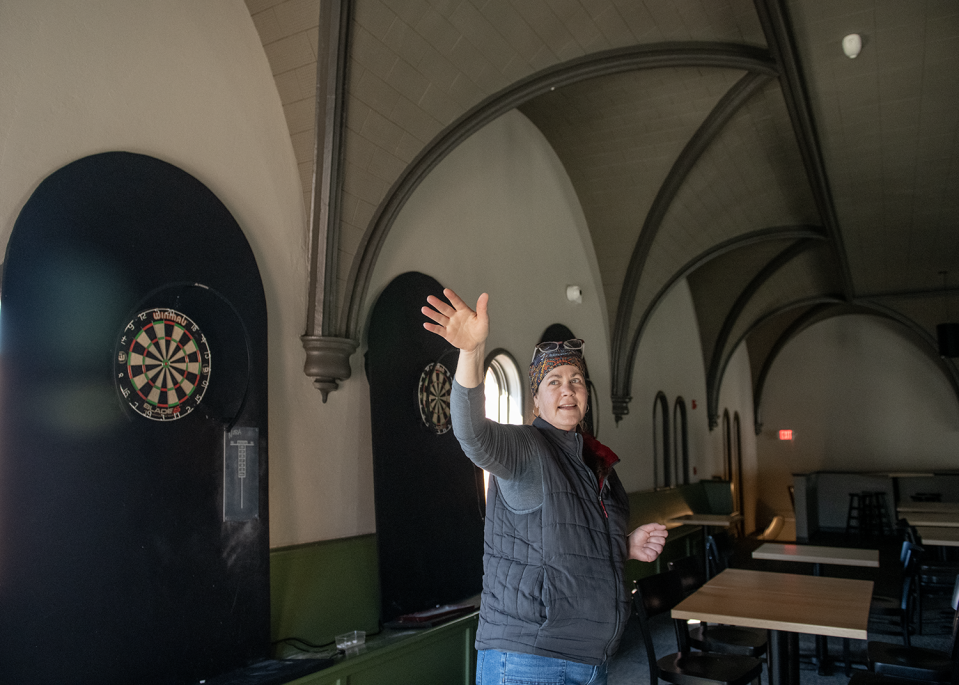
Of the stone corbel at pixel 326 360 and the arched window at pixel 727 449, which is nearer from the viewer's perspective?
the stone corbel at pixel 326 360

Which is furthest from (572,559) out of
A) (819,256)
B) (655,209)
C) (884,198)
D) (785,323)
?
(785,323)

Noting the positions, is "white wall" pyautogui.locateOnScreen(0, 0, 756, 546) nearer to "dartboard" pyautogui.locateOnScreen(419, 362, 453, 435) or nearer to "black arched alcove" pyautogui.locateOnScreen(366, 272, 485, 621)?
"black arched alcove" pyautogui.locateOnScreen(366, 272, 485, 621)

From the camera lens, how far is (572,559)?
210cm

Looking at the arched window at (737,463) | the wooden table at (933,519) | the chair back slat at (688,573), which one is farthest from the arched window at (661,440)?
the chair back slat at (688,573)

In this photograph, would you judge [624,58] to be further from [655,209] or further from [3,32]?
[3,32]

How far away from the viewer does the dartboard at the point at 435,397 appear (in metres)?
5.49

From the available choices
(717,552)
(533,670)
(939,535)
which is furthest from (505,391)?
(533,670)

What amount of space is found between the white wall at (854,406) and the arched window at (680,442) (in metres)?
6.74

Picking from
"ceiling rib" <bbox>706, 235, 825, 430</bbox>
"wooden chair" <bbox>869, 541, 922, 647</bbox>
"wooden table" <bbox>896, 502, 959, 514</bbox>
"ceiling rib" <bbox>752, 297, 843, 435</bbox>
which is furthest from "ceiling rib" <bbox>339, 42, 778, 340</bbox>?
"ceiling rib" <bbox>752, 297, 843, 435</bbox>

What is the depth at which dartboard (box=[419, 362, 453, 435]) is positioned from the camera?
5488 millimetres

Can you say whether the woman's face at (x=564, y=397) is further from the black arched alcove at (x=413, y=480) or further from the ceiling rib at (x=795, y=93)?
the ceiling rib at (x=795, y=93)

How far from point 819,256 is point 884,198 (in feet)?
15.5

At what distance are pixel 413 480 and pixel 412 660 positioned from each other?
1.24 metres

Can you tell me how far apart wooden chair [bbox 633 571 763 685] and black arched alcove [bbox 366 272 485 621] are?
164cm
